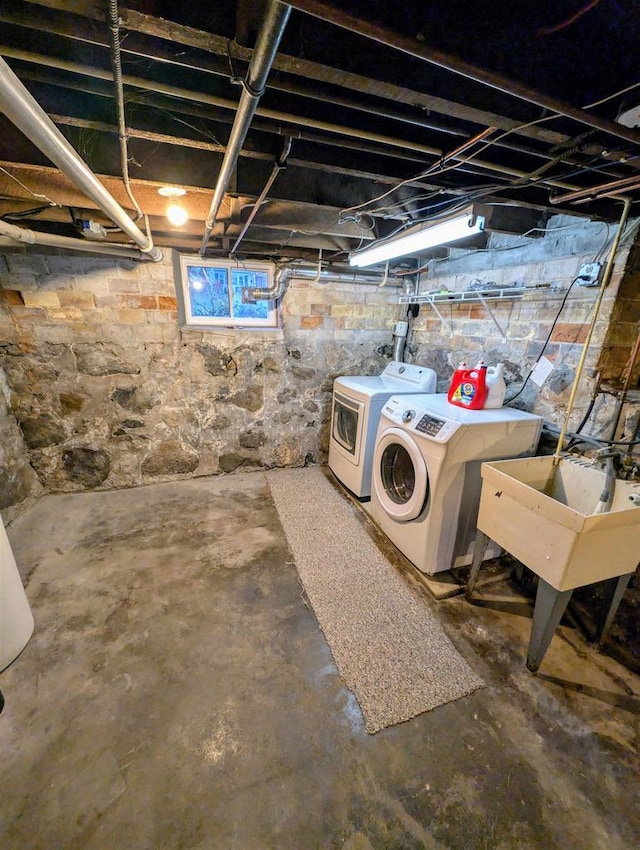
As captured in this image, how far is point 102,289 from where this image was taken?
8.24ft

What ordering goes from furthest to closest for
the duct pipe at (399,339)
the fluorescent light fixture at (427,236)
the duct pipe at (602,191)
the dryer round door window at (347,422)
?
the duct pipe at (399,339) → the dryer round door window at (347,422) → the fluorescent light fixture at (427,236) → the duct pipe at (602,191)

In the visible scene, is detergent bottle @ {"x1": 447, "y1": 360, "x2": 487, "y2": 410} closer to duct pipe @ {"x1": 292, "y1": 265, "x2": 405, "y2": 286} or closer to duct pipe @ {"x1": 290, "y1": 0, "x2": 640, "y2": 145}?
duct pipe @ {"x1": 290, "y1": 0, "x2": 640, "y2": 145}

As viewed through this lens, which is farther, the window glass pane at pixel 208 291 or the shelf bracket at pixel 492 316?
the window glass pane at pixel 208 291

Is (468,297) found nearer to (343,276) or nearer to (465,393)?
(465,393)

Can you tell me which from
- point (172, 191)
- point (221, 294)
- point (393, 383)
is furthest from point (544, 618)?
point (221, 294)

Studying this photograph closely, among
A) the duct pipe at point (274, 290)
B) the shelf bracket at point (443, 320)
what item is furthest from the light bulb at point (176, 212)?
the shelf bracket at point (443, 320)

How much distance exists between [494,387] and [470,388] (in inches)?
5.8

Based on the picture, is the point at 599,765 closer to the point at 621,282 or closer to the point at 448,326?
the point at 621,282

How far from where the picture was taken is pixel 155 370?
9.08 feet

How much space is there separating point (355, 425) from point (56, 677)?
7.55 feet

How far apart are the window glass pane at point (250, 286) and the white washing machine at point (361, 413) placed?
3.30 feet

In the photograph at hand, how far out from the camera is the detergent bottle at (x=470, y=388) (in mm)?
1997

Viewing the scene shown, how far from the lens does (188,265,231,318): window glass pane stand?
2842 millimetres

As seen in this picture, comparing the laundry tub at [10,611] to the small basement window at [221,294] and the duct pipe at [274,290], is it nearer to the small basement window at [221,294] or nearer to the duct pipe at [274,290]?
the small basement window at [221,294]
